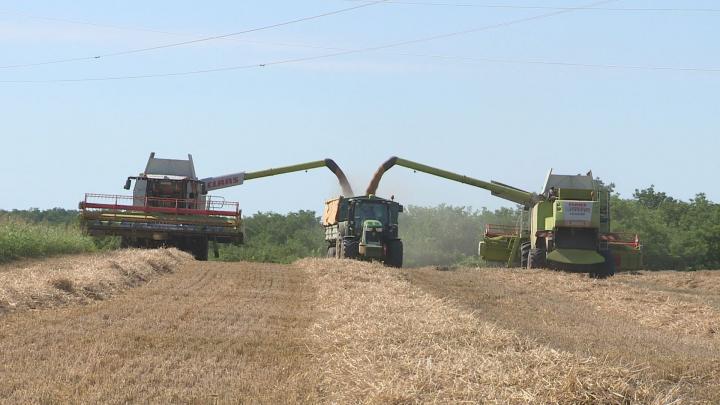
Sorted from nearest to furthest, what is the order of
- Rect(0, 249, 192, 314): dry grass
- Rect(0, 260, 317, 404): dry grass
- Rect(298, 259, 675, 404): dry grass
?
Rect(298, 259, 675, 404): dry grass < Rect(0, 260, 317, 404): dry grass < Rect(0, 249, 192, 314): dry grass

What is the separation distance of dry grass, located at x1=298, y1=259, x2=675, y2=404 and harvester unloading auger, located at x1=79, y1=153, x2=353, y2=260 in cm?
1842

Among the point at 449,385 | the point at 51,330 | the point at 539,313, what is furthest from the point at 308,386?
the point at 539,313

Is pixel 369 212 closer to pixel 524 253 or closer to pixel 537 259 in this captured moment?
pixel 537 259

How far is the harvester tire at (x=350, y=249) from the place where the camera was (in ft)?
97.8

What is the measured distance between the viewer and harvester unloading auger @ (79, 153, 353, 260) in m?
30.5

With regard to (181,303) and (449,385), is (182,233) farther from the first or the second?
(449,385)

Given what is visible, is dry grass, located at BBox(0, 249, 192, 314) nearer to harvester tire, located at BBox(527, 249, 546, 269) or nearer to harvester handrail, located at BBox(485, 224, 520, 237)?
harvester tire, located at BBox(527, 249, 546, 269)

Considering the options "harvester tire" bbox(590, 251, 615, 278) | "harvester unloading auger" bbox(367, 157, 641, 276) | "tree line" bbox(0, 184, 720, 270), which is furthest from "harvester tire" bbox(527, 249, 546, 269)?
"tree line" bbox(0, 184, 720, 270)

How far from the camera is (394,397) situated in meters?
7.12

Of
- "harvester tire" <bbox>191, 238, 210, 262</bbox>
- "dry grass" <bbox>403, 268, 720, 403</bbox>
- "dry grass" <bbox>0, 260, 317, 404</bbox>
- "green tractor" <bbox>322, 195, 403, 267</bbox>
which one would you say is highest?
"green tractor" <bbox>322, 195, 403, 267</bbox>

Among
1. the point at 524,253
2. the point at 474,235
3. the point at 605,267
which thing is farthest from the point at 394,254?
the point at 474,235

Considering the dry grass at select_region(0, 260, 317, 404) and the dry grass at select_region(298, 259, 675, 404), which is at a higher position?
the dry grass at select_region(298, 259, 675, 404)

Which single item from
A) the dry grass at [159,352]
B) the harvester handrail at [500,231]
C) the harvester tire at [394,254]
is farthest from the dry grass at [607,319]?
the harvester handrail at [500,231]

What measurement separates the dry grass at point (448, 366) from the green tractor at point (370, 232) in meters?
16.5
